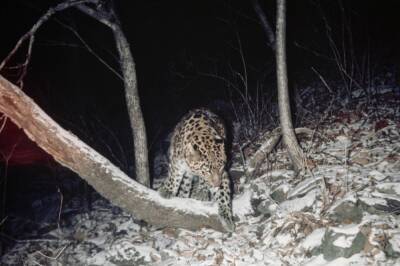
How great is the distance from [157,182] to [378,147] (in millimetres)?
4873

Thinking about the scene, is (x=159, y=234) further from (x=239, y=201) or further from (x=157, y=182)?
(x=157, y=182)

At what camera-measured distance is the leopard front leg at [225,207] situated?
18.0 ft

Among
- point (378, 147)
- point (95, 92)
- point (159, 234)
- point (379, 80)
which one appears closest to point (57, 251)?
point (159, 234)

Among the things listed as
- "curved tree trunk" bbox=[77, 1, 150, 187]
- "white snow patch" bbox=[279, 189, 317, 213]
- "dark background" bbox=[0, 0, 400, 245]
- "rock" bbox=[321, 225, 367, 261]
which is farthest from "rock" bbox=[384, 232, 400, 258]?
"dark background" bbox=[0, 0, 400, 245]

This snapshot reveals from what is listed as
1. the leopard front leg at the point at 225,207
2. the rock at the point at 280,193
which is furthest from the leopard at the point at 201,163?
the rock at the point at 280,193

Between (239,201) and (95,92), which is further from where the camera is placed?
(95,92)

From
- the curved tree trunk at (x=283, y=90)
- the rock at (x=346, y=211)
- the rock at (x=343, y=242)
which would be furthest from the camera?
the curved tree trunk at (x=283, y=90)

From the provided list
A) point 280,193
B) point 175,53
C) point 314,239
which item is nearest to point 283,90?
point 280,193

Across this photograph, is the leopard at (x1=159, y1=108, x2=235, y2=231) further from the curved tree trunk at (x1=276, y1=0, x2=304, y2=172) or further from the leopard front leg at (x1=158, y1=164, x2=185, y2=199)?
the curved tree trunk at (x1=276, y1=0, x2=304, y2=172)

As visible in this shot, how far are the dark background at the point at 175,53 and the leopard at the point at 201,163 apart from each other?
192 inches

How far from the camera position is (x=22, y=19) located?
13820mm

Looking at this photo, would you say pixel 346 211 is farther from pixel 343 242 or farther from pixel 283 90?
pixel 283 90

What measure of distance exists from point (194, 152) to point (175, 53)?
1069 centimetres

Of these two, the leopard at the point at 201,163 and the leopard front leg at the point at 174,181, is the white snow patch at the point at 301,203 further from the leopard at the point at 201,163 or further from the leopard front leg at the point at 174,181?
the leopard front leg at the point at 174,181
